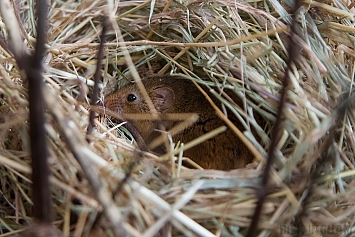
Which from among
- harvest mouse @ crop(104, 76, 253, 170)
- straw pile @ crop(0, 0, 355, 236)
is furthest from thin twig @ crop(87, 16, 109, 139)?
harvest mouse @ crop(104, 76, 253, 170)

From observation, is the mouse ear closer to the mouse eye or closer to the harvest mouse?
the harvest mouse

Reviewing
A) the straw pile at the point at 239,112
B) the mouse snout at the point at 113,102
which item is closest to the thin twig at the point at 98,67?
the straw pile at the point at 239,112

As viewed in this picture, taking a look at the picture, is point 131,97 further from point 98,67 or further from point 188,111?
point 98,67

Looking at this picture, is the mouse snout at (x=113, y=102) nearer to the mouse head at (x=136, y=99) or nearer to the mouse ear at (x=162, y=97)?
the mouse head at (x=136, y=99)

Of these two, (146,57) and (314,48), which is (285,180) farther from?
(146,57)

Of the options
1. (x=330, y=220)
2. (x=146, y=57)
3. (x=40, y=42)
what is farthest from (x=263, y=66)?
(x=40, y=42)

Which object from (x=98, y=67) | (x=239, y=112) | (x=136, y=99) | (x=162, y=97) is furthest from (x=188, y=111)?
(x=98, y=67)
